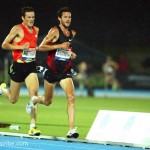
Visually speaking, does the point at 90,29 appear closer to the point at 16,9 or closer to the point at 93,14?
the point at 93,14

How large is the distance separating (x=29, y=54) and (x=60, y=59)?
55 centimetres

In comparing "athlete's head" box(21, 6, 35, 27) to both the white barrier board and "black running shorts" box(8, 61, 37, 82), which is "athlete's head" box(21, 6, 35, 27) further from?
the white barrier board

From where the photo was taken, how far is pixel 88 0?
3481 centimetres

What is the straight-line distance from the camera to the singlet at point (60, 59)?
925cm

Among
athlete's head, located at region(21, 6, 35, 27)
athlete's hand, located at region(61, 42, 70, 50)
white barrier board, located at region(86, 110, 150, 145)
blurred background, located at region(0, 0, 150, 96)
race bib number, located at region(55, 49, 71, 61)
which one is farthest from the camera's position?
blurred background, located at region(0, 0, 150, 96)

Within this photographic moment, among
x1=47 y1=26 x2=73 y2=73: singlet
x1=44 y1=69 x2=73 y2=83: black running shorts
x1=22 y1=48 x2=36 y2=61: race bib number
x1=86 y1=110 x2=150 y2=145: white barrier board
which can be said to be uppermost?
x1=22 y1=48 x2=36 y2=61: race bib number

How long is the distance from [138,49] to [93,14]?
509 centimetres

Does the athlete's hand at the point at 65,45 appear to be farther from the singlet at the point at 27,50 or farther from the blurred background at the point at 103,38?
the blurred background at the point at 103,38

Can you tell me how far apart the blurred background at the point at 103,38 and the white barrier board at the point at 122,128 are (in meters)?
14.4

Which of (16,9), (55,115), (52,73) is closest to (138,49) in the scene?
(16,9)

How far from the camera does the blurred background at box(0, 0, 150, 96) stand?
83.2 feet

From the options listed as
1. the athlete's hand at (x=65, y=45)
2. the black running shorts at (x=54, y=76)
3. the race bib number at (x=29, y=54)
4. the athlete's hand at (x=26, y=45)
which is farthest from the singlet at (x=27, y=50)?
the athlete's hand at (x=65, y=45)

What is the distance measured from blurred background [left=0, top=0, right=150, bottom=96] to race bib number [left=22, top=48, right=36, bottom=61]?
13.4 meters

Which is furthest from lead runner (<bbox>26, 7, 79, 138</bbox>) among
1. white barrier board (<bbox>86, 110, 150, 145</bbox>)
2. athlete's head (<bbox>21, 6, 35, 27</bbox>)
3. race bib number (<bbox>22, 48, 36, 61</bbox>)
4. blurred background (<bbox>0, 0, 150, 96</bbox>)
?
blurred background (<bbox>0, 0, 150, 96</bbox>)
